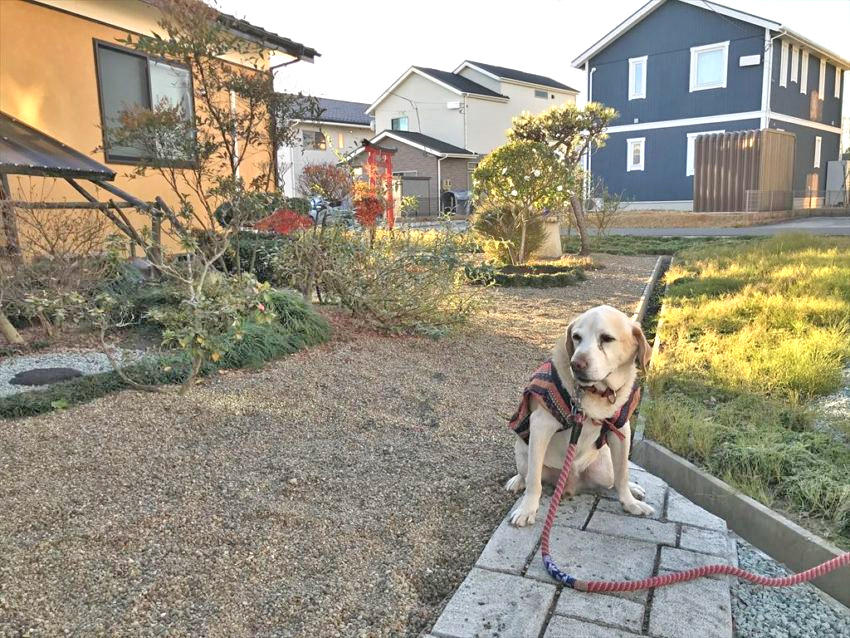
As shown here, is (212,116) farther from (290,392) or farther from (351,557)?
(351,557)

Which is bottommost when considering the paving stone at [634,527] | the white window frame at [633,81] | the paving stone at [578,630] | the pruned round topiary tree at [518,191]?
the paving stone at [578,630]

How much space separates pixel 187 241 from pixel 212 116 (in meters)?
1.97

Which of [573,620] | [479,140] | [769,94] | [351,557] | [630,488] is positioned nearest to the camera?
[573,620]

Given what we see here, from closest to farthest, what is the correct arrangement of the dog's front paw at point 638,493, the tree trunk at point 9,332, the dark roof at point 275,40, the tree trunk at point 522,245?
the dog's front paw at point 638,493 → the tree trunk at point 9,332 → the dark roof at point 275,40 → the tree trunk at point 522,245

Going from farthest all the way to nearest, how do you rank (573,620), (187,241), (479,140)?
(479,140) < (187,241) < (573,620)

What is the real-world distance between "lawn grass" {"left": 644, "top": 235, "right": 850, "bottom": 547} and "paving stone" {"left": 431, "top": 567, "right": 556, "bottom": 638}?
1140 millimetres

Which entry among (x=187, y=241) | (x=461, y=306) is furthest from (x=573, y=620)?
(x=461, y=306)

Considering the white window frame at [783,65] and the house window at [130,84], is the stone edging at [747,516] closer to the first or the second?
the house window at [130,84]

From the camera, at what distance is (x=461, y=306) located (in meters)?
5.96

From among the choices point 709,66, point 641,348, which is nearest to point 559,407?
point 641,348

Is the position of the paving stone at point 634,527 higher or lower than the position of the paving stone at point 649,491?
lower

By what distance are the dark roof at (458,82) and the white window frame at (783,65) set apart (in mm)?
14504

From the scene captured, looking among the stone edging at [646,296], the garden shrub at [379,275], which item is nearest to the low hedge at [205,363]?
the garden shrub at [379,275]

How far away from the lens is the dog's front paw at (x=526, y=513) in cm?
238
